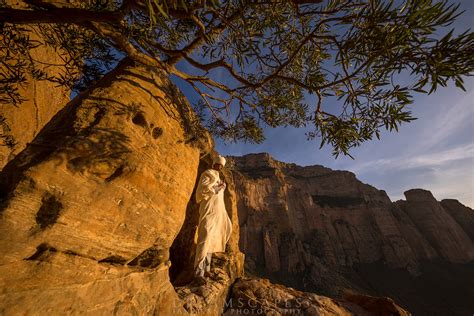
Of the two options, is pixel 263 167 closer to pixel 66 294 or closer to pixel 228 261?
pixel 228 261

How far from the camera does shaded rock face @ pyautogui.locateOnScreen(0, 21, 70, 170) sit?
482 cm

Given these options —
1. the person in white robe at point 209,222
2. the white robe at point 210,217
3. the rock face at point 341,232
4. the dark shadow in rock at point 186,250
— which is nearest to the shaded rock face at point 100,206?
the person in white robe at point 209,222

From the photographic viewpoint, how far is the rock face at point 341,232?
44.4 m

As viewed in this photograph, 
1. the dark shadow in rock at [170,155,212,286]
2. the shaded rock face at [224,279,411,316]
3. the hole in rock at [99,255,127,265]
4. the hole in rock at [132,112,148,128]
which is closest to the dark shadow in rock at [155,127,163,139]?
the hole in rock at [132,112,148,128]

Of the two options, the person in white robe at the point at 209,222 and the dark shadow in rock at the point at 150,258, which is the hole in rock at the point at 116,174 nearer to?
the dark shadow in rock at the point at 150,258

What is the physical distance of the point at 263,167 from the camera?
219ft

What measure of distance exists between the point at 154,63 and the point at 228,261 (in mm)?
5304

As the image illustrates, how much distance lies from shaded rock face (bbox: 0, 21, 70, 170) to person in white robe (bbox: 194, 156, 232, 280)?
3979mm

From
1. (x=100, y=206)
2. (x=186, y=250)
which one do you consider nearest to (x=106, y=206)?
(x=100, y=206)

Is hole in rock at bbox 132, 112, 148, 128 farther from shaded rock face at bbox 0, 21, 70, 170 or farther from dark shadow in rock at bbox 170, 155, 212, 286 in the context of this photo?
dark shadow in rock at bbox 170, 155, 212, 286

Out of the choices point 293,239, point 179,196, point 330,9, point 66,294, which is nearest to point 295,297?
point 179,196

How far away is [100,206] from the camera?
105 inches

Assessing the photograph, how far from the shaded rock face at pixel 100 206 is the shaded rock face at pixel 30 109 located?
233 cm

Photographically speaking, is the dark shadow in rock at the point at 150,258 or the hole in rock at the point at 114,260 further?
the dark shadow in rock at the point at 150,258
